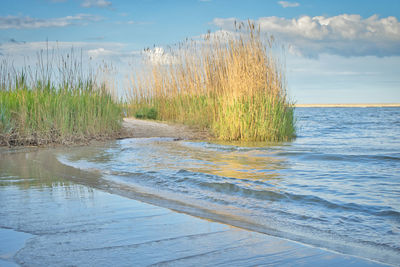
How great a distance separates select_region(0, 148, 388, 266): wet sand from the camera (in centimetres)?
184

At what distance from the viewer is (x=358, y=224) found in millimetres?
2676

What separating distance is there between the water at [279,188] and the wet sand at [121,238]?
0.26 metres

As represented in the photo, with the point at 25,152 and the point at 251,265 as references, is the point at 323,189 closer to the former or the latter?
the point at 251,265

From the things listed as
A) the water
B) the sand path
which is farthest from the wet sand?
the sand path

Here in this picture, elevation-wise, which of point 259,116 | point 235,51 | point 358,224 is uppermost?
point 235,51

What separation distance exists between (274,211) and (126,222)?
46.1 inches

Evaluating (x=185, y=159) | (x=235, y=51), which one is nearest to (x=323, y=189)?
(x=185, y=159)

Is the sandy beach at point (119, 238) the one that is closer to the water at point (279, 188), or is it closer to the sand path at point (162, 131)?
the water at point (279, 188)

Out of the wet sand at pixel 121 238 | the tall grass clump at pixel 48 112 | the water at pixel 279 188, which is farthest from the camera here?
the tall grass clump at pixel 48 112

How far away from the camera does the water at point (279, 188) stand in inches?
98.5

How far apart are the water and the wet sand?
264 mm

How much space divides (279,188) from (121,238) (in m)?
1.98

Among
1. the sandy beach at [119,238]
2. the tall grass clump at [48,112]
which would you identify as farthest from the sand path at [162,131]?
the sandy beach at [119,238]

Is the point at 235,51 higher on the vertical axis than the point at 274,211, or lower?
higher
